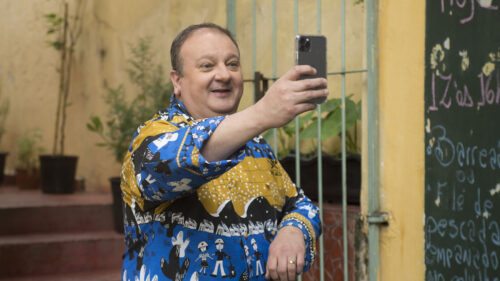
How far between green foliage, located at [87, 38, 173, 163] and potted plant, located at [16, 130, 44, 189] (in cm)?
123

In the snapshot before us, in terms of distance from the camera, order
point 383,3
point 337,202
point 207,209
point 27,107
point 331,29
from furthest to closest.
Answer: point 27,107, point 331,29, point 337,202, point 383,3, point 207,209

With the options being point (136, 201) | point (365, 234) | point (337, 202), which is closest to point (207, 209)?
point (136, 201)

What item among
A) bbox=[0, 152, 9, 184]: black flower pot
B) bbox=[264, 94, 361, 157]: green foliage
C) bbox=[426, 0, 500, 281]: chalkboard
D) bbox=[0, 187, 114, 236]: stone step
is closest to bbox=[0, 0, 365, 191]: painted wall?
bbox=[0, 152, 9, 184]: black flower pot

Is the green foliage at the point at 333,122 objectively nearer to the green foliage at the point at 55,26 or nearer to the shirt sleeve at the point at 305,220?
the shirt sleeve at the point at 305,220

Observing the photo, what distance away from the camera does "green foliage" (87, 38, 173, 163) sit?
17.5 feet

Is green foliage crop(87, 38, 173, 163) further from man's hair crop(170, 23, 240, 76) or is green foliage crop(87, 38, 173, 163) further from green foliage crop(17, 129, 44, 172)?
man's hair crop(170, 23, 240, 76)

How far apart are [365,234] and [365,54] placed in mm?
780

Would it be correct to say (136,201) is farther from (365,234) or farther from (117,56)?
(117,56)

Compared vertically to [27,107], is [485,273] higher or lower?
lower

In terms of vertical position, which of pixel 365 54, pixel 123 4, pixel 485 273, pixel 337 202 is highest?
pixel 123 4

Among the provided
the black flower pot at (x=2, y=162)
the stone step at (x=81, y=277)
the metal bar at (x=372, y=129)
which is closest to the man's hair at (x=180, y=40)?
the metal bar at (x=372, y=129)

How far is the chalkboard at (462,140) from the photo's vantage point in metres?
2.91

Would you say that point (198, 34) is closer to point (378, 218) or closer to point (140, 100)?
point (378, 218)

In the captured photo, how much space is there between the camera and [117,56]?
671 centimetres
